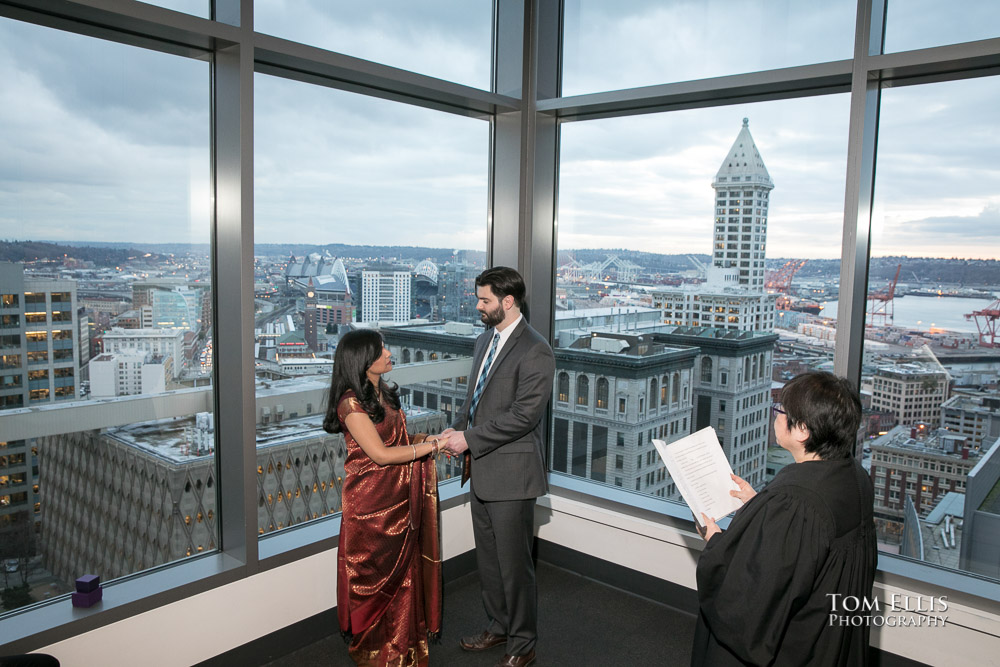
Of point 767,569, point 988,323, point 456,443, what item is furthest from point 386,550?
point 988,323

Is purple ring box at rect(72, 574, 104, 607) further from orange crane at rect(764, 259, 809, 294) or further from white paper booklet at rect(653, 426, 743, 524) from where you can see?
orange crane at rect(764, 259, 809, 294)

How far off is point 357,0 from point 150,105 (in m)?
1.15

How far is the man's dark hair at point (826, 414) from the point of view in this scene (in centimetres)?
178

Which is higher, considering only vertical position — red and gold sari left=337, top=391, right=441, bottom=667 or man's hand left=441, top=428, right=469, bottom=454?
man's hand left=441, top=428, right=469, bottom=454

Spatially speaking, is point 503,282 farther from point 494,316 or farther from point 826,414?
point 826,414

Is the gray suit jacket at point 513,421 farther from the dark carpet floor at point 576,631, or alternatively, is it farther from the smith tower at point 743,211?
the smith tower at point 743,211

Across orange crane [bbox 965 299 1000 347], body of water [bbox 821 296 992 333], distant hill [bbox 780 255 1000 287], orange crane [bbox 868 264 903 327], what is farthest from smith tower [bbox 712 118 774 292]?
orange crane [bbox 965 299 1000 347]

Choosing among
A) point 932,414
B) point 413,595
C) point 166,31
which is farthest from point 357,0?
point 932,414

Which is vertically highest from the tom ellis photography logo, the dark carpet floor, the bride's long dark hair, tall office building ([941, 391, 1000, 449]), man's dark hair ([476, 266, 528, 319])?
man's dark hair ([476, 266, 528, 319])

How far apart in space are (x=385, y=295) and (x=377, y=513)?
1.22m

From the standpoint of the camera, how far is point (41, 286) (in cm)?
242

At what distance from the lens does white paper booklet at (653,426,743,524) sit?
2154 mm

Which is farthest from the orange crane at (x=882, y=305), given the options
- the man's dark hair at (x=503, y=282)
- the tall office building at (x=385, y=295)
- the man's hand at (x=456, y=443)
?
the tall office building at (x=385, y=295)

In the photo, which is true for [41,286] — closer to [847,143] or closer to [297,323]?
[297,323]
